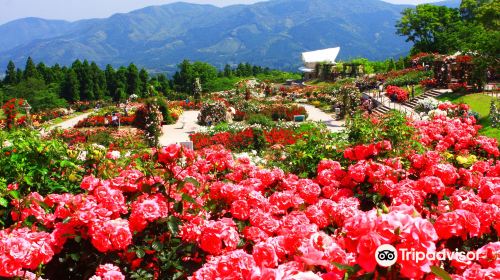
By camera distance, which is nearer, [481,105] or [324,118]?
[481,105]

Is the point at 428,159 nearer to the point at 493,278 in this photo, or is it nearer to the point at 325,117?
the point at 493,278

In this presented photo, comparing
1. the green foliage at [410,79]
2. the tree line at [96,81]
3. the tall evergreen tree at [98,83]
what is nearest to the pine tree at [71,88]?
the tree line at [96,81]

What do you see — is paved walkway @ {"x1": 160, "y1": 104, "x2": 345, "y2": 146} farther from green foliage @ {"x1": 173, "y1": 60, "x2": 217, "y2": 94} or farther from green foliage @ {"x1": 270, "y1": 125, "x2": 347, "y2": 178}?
green foliage @ {"x1": 173, "y1": 60, "x2": 217, "y2": 94}

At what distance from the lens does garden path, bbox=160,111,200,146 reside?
2164cm

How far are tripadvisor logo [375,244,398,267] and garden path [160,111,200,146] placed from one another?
58.6 ft

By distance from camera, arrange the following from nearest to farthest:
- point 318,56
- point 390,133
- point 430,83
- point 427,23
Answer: point 390,133 → point 430,83 → point 427,23 → point 318,56

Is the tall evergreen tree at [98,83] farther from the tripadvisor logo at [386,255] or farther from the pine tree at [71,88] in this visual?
the tripadvisor logo at [386,255]

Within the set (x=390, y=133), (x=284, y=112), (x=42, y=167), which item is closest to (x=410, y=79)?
(x=284, y=112)

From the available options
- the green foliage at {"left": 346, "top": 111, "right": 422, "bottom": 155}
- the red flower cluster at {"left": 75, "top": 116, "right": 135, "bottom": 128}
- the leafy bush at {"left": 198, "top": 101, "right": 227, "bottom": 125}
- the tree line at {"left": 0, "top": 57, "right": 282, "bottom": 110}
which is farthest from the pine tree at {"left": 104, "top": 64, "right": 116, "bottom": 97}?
the green foliage at {"left": 346, "top": 111, "right": 422, "bottom": 155}

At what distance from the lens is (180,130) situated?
82.2ft

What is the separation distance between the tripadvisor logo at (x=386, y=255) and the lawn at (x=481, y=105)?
15.1 meters

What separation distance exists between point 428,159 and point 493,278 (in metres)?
2.83

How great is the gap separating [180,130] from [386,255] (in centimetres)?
2382

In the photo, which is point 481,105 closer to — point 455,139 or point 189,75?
point 455,139
